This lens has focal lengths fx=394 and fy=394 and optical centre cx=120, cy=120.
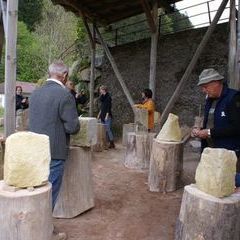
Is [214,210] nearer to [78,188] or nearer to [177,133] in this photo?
[78,188]

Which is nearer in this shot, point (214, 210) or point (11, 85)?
point (214, 210)

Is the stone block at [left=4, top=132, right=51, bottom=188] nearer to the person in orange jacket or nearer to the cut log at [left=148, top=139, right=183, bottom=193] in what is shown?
the cut log at [left=148, top=139, right=183, bottom=193]

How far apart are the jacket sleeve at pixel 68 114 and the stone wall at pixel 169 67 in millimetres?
7242

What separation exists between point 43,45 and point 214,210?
31.7 m

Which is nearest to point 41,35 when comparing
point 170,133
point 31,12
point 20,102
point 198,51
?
point 31,12

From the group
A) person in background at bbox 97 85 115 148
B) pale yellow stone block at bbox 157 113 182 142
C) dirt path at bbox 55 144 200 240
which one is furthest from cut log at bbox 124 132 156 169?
person in background at bbox 97 85 115 148

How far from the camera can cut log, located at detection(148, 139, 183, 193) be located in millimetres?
5980

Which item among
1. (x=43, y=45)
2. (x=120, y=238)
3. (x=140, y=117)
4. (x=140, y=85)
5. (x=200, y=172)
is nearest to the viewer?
(x=200, y=172)

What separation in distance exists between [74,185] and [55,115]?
1.11 meters

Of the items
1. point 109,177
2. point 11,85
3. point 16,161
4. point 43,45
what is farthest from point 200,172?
point 43,45

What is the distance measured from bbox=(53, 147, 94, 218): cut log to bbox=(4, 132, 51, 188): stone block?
4.22 ft

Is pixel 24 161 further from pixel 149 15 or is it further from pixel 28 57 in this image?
pixel 28 57

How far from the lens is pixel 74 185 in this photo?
463 cm

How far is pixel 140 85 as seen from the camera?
12.6 meters
